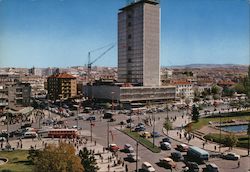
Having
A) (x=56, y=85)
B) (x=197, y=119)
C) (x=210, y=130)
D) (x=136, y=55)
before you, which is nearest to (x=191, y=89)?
(x=136, y=55)

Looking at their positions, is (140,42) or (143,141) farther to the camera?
(140,42)

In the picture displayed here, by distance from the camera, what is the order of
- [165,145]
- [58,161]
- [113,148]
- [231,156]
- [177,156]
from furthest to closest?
[165,145] → [113,148] → [177,156] → [231,156] → [58,161]

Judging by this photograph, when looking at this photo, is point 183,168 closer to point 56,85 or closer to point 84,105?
point 84,105

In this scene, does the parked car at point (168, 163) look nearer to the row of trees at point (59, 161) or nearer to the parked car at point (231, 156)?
the parked car at point (231, 156)

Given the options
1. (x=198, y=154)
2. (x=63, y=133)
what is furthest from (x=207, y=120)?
(x=198, y=154)

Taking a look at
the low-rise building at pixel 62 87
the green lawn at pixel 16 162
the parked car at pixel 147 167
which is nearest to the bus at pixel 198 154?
the parked car at pixel 147 167

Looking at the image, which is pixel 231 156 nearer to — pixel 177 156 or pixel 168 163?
pixel 177 156

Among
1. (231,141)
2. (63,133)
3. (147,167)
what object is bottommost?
(147,167)

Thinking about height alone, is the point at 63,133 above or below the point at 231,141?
below
